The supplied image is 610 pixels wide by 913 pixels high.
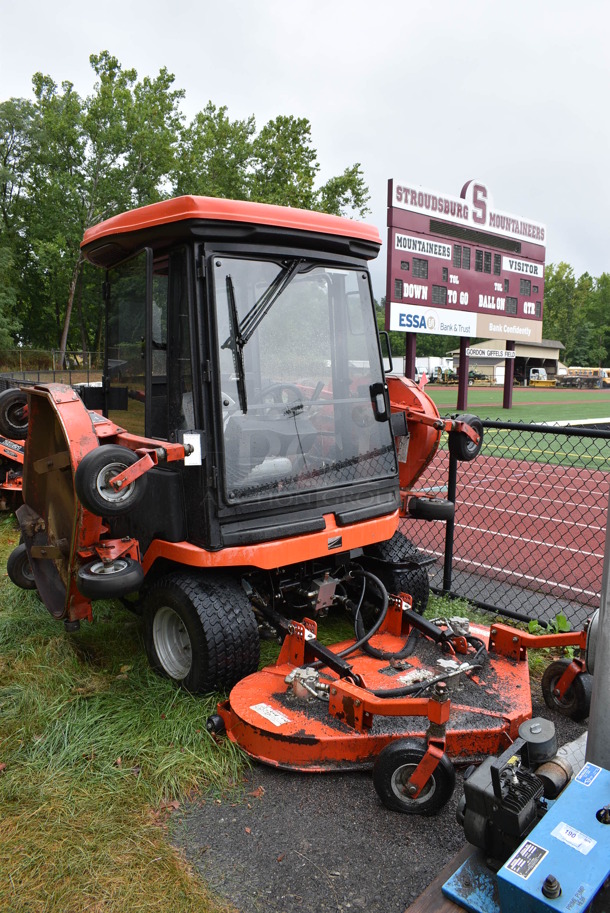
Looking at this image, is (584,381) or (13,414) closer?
(13,414)

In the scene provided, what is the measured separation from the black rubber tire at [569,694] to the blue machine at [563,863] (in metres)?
1.43

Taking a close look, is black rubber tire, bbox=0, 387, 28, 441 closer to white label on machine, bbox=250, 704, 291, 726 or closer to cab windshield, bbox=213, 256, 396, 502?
cab windshield, bbox=213, 256, 396, 502

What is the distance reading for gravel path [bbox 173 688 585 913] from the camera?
2.33 m

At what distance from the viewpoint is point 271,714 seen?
116 inches

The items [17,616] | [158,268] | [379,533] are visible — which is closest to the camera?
[158,268]

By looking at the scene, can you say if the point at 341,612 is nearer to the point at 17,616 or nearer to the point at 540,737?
the point at 17,616

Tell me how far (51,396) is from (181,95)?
38691mm

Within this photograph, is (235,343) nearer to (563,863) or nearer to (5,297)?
(563,863)

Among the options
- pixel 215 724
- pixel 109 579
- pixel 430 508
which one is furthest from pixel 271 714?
pixel 430 508

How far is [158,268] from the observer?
11.4 ft

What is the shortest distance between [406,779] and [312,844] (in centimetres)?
43

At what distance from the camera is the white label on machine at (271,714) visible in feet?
9.50

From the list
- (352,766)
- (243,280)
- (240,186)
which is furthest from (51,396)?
(240,186)

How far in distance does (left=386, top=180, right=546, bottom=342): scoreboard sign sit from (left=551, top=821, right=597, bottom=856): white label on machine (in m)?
17.5
